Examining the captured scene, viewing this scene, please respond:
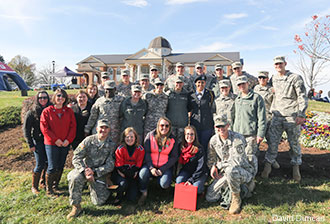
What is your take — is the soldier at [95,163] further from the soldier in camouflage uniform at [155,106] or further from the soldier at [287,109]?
the soldier at [287,109]

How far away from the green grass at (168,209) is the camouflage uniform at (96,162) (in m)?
0.23

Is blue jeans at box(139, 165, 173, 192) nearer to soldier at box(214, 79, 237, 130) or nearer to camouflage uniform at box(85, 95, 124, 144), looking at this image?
camouflage uniform at box(85, 95, 124, 144)

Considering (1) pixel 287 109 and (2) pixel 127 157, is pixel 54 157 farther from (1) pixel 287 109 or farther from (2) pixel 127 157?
(1) pixel 287 109

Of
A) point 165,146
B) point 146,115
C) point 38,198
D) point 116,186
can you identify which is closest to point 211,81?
point 146,115

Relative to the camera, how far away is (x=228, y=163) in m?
3.84

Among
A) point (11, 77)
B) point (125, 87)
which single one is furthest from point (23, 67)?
point (125, 87)

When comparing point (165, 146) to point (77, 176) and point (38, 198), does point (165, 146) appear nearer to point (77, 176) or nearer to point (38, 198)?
point (77, 176)

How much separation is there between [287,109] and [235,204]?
8.03 feet

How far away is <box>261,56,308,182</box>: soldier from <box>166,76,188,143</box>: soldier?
2.05 metres

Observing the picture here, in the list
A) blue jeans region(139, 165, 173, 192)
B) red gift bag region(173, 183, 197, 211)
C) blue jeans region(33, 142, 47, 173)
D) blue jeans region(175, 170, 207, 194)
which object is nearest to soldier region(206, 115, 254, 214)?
blue jeans region(175, 170, 207, 194)

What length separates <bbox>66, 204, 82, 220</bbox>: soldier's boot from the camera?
3.44 meters

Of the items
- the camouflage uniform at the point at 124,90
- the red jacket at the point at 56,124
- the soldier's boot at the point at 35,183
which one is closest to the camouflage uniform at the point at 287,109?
the camouflage uniform at the point at 124,90

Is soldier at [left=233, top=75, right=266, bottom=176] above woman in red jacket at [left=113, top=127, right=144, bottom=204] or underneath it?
above

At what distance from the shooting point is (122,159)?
3.95 m
